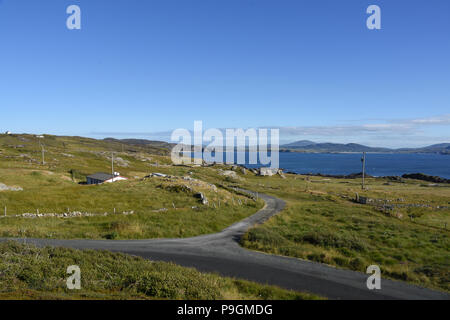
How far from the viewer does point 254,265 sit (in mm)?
18766

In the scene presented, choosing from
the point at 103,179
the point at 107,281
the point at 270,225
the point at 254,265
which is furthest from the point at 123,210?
the point at 103,179

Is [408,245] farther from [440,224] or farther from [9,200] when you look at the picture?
[9,200]

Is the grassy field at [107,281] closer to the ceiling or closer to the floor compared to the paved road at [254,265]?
closer to the ceiling

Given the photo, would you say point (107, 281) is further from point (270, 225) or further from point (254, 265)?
point (270, 225)

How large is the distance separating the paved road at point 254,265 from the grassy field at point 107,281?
6.55 ft

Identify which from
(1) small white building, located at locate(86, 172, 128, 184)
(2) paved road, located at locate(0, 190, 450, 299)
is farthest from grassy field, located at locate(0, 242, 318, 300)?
(1) small white building, located at locate(86, 172, 128, 184)

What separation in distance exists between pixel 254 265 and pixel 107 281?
9.23 metres

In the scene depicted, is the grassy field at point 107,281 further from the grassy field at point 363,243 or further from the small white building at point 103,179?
the small white building at point 103,179

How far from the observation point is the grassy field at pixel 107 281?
11.4 m

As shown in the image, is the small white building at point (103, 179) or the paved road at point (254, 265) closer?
the paved road at point (254, 265)

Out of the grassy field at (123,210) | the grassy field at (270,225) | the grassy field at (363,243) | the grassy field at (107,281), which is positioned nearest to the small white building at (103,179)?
the grassy field at (123,210)

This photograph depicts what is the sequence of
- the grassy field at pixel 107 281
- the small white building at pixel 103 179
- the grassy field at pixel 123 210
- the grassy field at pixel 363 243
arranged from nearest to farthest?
the grassy field at pixel 107 281
the grassy field at pixel 363 243
the grassy field at pixel 123 210
the small white building at pixel 103 179

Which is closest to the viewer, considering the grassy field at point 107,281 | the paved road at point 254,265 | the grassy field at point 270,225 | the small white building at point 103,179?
the grassy field at point 107,281
